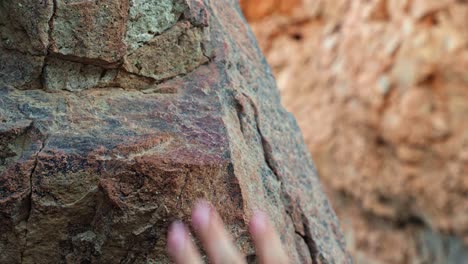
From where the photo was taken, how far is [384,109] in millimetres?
4996

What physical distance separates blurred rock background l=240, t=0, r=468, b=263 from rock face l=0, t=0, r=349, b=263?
3.39 m

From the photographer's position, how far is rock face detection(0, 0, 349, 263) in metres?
1.21

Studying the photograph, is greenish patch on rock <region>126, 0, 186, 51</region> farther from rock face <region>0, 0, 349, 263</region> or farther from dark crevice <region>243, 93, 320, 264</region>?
dark crevice <region>243, 93, 320, 264</region>

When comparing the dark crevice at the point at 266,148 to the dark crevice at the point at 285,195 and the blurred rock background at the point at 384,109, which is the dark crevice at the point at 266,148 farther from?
the blurred rock background at the point at 384,109

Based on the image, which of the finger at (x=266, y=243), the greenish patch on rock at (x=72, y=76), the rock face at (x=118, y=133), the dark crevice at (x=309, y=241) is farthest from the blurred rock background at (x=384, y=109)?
the finger at (x=266, y=243)

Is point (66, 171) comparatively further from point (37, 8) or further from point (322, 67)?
point (322, 67)

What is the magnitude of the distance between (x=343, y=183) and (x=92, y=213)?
432cm

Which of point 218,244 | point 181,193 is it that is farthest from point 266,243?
point 181,193

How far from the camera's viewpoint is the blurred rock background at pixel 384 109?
→ 4730mm

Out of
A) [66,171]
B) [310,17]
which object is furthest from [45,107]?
[310,17]

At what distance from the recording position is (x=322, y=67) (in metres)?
5.57

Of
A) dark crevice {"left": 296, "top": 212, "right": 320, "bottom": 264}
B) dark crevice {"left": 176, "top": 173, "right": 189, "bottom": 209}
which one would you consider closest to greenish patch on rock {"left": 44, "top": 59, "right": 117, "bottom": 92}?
dark crevice {"left": 176, "top": 173, "right": 189, "bottom": 209}

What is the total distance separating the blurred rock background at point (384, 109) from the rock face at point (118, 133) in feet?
11.1

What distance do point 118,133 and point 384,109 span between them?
3.92m
